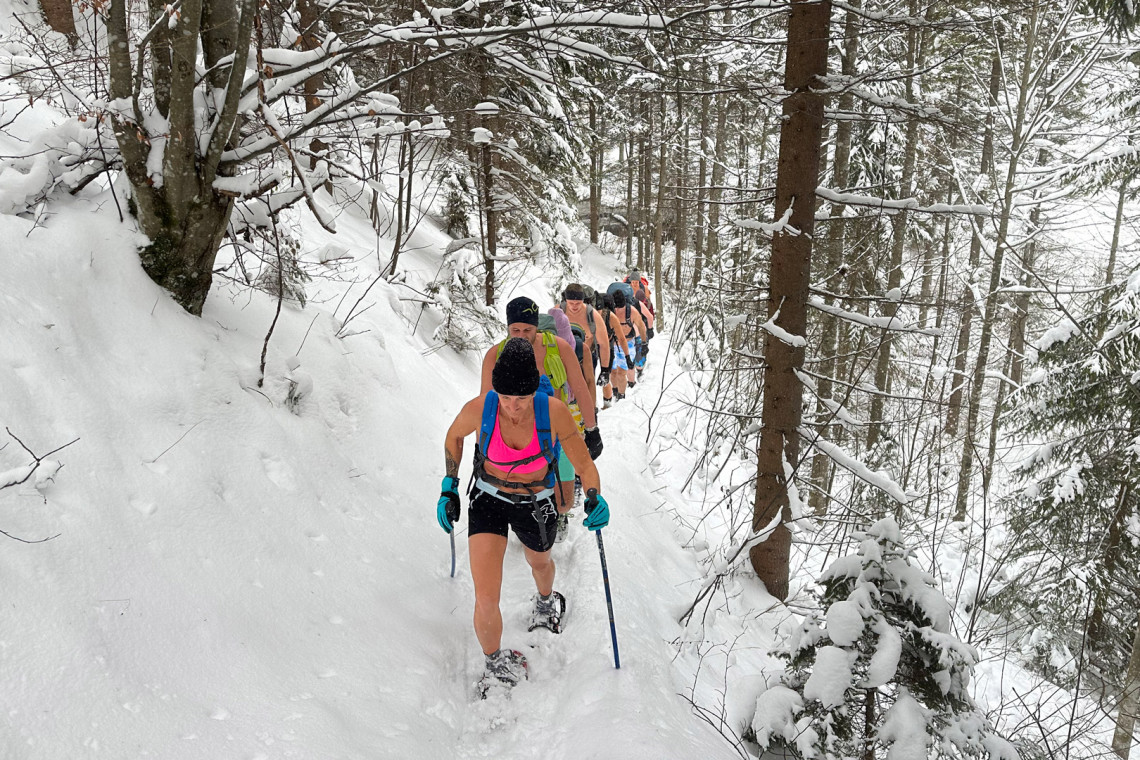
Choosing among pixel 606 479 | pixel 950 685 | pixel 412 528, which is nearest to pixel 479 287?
pixel 606 479

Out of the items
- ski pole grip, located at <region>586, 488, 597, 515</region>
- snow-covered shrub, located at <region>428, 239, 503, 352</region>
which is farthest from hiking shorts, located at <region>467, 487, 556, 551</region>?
snow-covered shrub, located at <region>428, 239, 503, 352</region>

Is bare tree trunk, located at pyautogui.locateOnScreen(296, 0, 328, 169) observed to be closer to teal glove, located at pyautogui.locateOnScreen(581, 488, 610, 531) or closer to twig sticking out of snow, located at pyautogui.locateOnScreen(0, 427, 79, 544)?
twig sticking out of snow, located at pyautogui.locateOnScreen(0, 427, 79, 544)

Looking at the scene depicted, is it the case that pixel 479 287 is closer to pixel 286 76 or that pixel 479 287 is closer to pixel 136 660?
pixel 286 76

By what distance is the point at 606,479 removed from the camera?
25.8ft

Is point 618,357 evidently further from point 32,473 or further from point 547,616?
point 32,473

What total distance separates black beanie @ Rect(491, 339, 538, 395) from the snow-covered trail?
1858 mm

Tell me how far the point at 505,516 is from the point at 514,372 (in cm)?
97

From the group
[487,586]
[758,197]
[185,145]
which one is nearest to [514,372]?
[487,586]

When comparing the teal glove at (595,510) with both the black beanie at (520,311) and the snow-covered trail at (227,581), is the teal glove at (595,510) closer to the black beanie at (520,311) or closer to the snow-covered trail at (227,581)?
the snow-covered trail at (227,581)

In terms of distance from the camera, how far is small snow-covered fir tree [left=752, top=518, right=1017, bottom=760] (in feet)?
8.41

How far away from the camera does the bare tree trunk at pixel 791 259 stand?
187 inches

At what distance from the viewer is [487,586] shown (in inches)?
146

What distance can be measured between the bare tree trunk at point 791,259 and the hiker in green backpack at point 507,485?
2232 mm

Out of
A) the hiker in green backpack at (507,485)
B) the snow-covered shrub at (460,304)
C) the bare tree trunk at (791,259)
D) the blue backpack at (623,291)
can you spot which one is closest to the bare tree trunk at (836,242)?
the bare tree trunk at (791,259)
